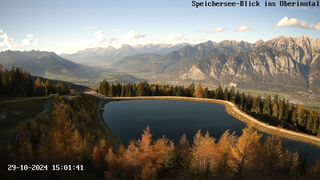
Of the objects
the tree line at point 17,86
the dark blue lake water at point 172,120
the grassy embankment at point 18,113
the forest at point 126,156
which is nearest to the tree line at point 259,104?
the dark blue lake water at point 172,120

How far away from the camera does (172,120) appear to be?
4673 inches

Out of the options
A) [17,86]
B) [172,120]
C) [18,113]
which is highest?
[17,86]

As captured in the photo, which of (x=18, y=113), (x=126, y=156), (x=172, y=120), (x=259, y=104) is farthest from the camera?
(x=259, y=104)

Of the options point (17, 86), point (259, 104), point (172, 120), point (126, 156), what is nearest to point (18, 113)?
point (126, 156)

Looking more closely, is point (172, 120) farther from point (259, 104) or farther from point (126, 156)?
point (259, 104)

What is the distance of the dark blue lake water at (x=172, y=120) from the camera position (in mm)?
99062

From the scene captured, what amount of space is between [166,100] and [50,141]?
378ft

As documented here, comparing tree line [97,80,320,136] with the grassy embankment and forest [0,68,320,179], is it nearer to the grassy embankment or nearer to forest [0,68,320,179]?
forest [0,68,320,179]

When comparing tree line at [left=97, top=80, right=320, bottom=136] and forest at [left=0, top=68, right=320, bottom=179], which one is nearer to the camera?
forest at [left=0, top=68, right=320, bottom=179]

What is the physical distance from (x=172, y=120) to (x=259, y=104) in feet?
254

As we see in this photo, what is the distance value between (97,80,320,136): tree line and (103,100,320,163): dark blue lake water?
2491 cm

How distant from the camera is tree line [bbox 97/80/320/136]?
489 ft

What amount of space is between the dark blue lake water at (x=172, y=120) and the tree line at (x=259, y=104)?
81.7ft

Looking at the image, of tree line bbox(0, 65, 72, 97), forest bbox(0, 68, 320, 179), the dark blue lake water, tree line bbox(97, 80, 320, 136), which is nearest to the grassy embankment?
forest bbox(0, 68, 320, 179)
